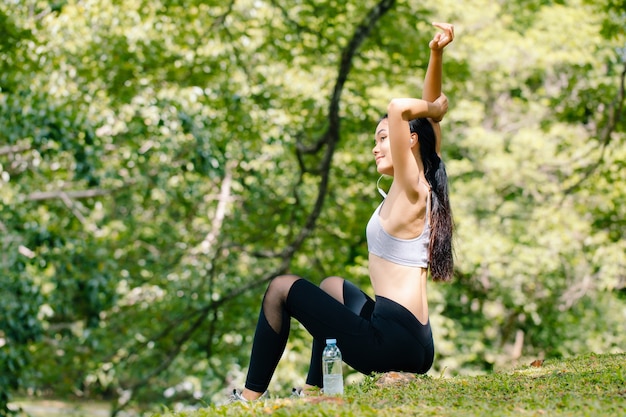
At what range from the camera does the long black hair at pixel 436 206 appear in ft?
11.4

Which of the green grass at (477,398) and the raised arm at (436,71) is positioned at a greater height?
the raised arm at (436,71)

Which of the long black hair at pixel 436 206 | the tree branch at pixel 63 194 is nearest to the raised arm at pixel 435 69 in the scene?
the long black hair at pixel 436 206

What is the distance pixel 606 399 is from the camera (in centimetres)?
260

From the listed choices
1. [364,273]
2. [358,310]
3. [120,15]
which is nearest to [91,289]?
[120,15]

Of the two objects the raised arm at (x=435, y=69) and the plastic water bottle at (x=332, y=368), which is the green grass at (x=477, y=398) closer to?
the plastic water bottle at (x=332, y=368)

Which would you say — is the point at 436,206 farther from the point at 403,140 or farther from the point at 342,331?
the point at 342,331

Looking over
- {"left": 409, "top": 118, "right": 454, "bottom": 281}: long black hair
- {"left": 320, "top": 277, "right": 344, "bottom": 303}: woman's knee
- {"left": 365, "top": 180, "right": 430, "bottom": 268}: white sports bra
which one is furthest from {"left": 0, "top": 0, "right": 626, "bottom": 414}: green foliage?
{"left": 365, "top": 180, "right": 430, "bottom": 268}: white sports bra

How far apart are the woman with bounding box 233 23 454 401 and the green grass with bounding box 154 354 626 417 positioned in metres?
0.15

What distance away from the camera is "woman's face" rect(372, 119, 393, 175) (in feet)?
11.9

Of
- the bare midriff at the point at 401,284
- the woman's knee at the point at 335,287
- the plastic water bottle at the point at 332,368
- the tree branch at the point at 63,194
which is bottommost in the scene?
the tree branch at the point at 63,194

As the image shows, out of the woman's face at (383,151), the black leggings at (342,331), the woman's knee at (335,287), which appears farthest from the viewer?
the woman's knee at (335,287)

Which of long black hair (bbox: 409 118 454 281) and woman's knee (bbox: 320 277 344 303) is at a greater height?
long black hair (bbox: 409 118 454 281)

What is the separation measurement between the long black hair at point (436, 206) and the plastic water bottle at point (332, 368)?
0.56 m

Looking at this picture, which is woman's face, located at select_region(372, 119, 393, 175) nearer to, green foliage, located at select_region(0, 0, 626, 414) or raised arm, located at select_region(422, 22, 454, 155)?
raised arm, located at select_region(422, 22, 454, 155)
